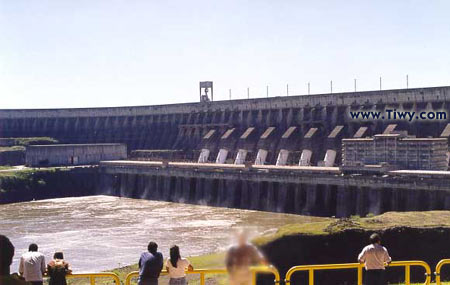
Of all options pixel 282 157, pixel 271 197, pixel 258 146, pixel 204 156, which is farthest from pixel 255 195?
pixel 204 156

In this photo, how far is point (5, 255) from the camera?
512 cm

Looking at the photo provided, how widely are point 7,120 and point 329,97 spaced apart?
47.2m

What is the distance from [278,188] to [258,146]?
16.4 metres

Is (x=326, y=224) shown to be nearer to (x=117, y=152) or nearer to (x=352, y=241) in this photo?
(x=352, y=241)

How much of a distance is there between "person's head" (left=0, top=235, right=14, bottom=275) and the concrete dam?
32789 mm

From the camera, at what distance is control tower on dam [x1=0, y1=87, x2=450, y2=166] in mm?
55062

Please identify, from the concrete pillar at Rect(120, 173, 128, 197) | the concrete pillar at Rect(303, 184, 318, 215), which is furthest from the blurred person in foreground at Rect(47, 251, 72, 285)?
the concrete pillar at Rect(120, 173, 128, 197)

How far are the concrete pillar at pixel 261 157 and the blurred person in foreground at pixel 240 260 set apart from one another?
5369 cm

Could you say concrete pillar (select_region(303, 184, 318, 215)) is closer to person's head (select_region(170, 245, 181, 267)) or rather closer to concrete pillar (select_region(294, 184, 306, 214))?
concrete pillar (select_region(294, 184, 306, 214))

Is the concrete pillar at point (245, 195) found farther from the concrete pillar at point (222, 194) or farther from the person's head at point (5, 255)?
the person's head at point (5, 255)

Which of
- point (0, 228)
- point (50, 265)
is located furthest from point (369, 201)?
point (50, 265)

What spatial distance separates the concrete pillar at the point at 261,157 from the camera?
191 ft

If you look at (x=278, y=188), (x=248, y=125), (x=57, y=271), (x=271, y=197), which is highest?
(x=248, y=125)

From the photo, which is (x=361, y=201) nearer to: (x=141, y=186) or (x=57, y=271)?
(x=141, y=186)
